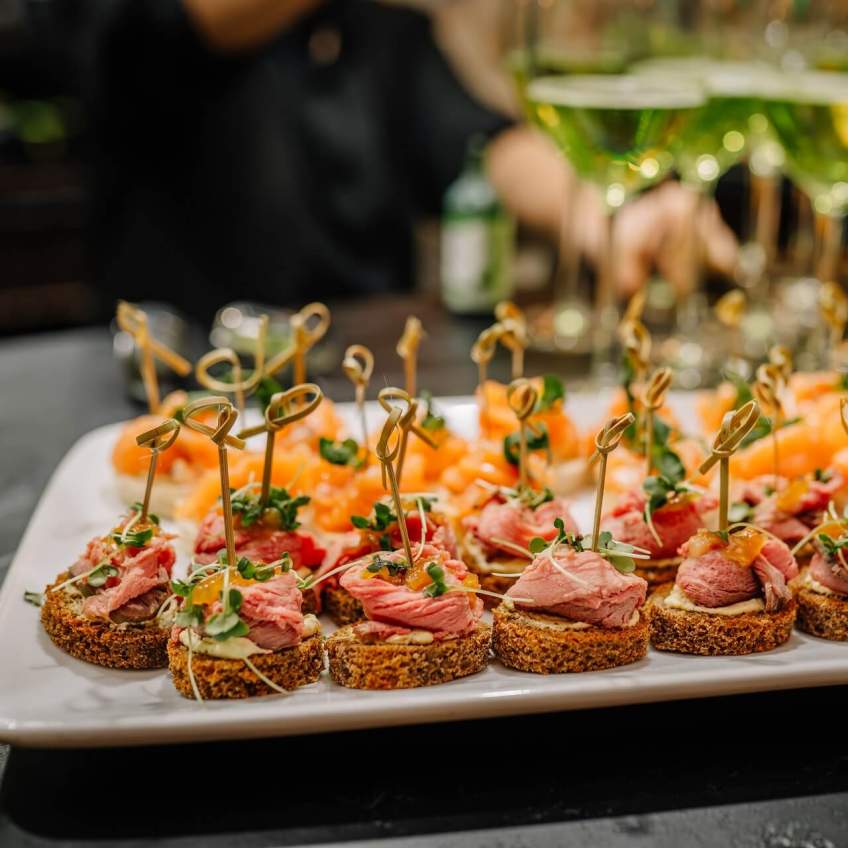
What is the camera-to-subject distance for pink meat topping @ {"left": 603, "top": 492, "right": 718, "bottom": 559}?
5.55 feet

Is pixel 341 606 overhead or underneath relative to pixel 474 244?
underneath

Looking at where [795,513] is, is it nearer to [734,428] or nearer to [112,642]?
[734,428]

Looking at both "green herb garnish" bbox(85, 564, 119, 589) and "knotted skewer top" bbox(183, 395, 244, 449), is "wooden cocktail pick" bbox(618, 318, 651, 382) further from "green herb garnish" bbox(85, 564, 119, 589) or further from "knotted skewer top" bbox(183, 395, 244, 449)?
"green herb garnish" bbox(85, 564, 119, 589)

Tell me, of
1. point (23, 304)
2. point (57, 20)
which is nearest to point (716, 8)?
point (57, 20)

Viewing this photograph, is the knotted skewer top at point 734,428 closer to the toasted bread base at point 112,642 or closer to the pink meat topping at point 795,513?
the pink meat topping at point 795,513

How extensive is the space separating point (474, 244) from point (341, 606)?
1.69m

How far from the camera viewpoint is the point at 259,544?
5.27ft

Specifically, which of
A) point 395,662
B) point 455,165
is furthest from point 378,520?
point 455,165

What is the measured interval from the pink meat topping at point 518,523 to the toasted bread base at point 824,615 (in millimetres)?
323

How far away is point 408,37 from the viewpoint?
3994mm

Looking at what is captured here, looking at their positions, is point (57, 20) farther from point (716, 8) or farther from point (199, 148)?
point (716, 8)

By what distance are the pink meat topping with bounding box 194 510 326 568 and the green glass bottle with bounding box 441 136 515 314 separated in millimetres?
1592

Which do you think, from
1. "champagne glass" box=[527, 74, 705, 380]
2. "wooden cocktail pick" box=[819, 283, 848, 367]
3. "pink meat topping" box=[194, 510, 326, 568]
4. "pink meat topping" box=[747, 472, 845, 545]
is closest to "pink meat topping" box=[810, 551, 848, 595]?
"pink meat topping" box=[747, 472, 845, 545]

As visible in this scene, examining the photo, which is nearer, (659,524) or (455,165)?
(659,524)
